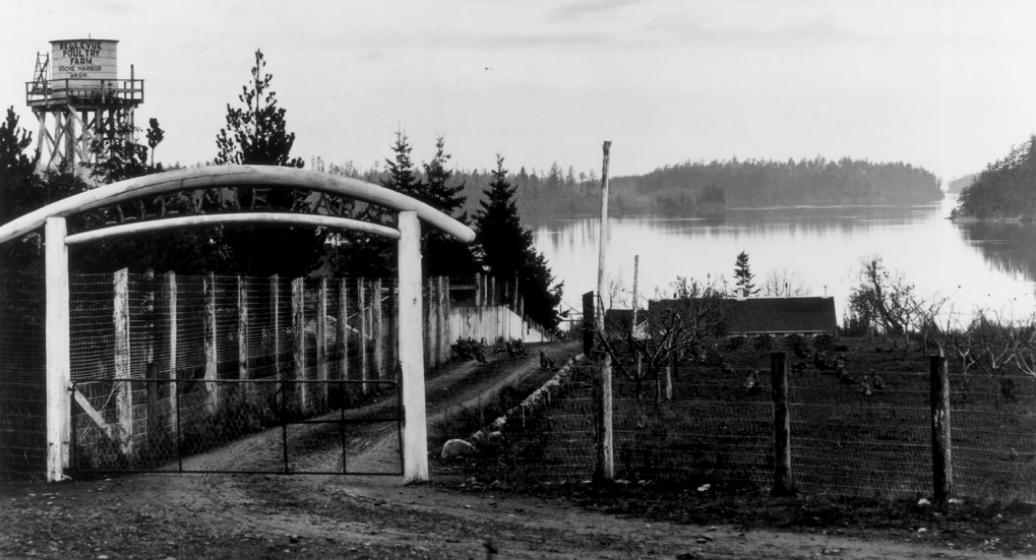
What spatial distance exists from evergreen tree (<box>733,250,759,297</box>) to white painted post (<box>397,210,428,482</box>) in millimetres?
84056

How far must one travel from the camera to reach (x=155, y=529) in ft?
31.0

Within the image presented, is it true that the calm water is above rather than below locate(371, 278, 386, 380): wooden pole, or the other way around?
above

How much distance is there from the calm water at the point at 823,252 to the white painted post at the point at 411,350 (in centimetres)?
4118

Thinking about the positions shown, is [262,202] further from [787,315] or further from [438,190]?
[787,315]

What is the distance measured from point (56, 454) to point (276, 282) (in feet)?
24.4

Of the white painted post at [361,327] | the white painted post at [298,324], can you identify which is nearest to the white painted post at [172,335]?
the white painted post at [298,324]

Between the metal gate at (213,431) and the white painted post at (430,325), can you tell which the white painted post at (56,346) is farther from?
the white painted post at (430,325)

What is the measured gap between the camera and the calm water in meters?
77.1

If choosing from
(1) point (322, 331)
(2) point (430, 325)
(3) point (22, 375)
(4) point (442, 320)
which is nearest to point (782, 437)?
(3) point (22, 375)

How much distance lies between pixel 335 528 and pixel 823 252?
375 ft

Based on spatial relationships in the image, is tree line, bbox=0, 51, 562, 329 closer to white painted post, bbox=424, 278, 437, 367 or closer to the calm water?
white painted post, bbox=424, 278, 437, 367

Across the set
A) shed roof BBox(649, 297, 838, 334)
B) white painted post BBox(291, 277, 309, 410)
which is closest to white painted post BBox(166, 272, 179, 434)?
white painted post BBox(291, 277, 309, 410)

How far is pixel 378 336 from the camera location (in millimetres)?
24125

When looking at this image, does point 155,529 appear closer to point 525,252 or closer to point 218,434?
point 218,434
